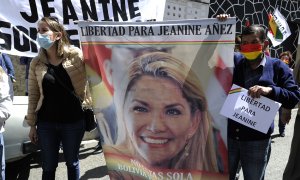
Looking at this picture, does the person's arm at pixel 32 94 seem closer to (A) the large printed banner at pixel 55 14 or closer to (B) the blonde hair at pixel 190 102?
(A) the large printed banner at pixel 55 14

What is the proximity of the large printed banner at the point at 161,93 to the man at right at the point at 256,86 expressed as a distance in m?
0.12

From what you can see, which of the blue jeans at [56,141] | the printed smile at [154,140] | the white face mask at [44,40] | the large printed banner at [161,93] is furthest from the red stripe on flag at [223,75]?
the white face mask at [44,40]

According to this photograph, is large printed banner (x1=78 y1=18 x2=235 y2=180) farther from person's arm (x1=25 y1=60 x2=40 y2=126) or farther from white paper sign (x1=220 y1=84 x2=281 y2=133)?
person's arm (x1=25 y1=60 x2=40 y2=126)

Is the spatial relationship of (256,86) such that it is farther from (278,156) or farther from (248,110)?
(278,156)

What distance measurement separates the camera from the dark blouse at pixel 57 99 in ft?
11.5

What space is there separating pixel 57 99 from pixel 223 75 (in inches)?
56.8

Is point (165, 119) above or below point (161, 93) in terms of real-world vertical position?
below

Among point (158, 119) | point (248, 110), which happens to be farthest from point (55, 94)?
point (248, 110)

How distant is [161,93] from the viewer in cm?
322

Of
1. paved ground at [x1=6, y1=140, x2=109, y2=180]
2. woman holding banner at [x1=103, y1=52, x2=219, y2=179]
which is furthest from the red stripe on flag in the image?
paved ground at [x1=6, y1=140, x2=109, y2=180]

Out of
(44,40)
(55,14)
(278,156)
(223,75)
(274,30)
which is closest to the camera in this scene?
(223,75)

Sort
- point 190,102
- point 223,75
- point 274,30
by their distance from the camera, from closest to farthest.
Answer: point 223,75, point 190,102, point 274,30

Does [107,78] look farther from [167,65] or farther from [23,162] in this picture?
[23,162]

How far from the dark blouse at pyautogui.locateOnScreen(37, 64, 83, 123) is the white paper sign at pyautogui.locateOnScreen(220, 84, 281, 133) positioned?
4.45ft
